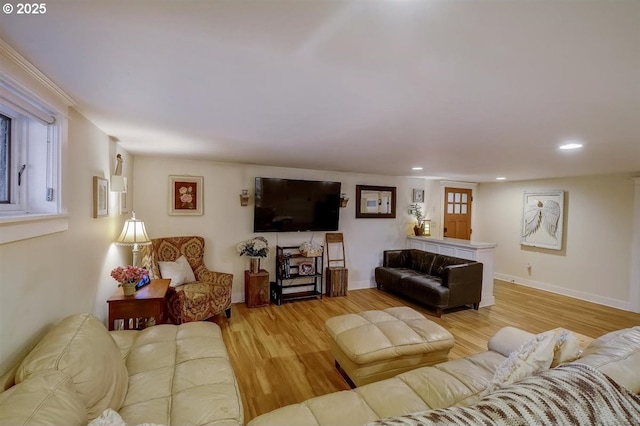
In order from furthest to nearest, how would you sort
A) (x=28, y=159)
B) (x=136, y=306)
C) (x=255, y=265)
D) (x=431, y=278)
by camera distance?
1. (x=431, y=278)
2. (x=255, y=265)
3. (x=136, y=306)
4. (x=28, y=159)

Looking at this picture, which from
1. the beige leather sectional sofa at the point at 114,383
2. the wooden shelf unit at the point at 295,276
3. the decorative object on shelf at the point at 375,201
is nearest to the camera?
the beige leather sectional sofa at the point at 114,383

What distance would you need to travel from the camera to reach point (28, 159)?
1.57 m

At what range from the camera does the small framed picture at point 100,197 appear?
2262mm

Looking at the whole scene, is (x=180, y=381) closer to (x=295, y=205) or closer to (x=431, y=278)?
(x=295, y=205)

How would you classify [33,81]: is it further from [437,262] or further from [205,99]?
[437,262]

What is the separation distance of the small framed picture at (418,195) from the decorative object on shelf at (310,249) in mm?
2485

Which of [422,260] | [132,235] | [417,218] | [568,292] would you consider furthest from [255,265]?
[568,292]

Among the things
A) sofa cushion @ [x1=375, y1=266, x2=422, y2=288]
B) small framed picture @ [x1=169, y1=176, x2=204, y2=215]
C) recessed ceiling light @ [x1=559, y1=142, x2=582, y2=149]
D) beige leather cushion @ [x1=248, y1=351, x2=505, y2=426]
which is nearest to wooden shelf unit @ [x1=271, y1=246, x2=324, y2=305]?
sofa cushion @ [x1=375, y1=266, x2=422, y2=288]

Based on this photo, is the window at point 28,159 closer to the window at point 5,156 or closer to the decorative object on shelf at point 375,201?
the window at point 5,156

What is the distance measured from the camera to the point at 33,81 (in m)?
1.38

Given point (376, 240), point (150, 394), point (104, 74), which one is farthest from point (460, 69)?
point (376, 240)

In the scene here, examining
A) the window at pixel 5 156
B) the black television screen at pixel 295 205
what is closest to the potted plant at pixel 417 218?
the black television screen at pixel 295 205

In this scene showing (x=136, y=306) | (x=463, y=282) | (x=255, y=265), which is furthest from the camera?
(x=255, y=265)

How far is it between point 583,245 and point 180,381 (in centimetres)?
642
